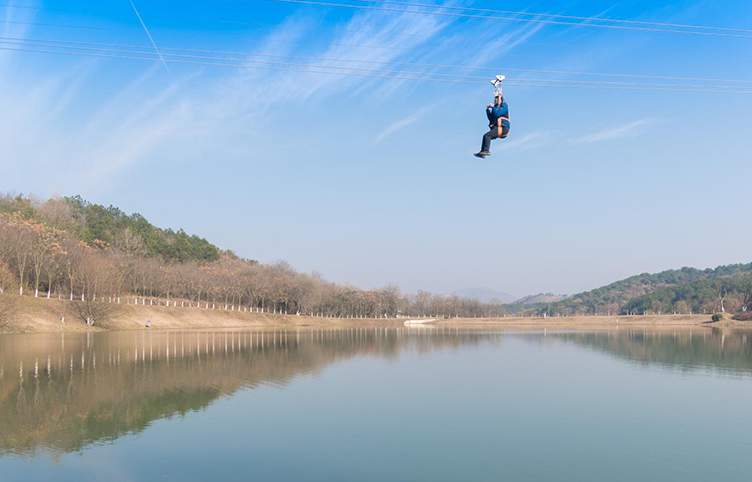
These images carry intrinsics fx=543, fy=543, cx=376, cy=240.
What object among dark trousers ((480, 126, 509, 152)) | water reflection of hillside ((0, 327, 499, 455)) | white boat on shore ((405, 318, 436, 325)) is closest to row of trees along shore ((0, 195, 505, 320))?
white boat on shore ((405, 318, 436, 325))

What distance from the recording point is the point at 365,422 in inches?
727

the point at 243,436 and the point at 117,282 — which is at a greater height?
the point at 117,282

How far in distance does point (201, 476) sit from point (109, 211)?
142663mm

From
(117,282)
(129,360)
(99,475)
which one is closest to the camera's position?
(99,475)

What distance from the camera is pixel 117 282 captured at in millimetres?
81750

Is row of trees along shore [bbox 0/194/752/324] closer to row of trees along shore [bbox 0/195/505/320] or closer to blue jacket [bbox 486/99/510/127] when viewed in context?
row of trees along shore [bbox 0/195/505/320]

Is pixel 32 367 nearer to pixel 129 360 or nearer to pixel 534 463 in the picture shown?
pixel 129 360

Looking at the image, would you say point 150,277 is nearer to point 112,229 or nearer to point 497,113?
point 112,229

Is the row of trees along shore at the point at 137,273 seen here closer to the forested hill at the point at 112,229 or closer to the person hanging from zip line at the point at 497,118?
the forested hill at the point at 112,229

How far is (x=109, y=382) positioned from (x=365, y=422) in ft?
44.6

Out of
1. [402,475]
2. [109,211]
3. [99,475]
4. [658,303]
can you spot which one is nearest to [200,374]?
[99,475]

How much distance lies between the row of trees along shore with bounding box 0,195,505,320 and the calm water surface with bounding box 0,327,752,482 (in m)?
44.1

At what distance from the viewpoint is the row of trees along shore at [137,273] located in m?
72.1

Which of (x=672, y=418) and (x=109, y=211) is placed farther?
(x=109, y=211)
